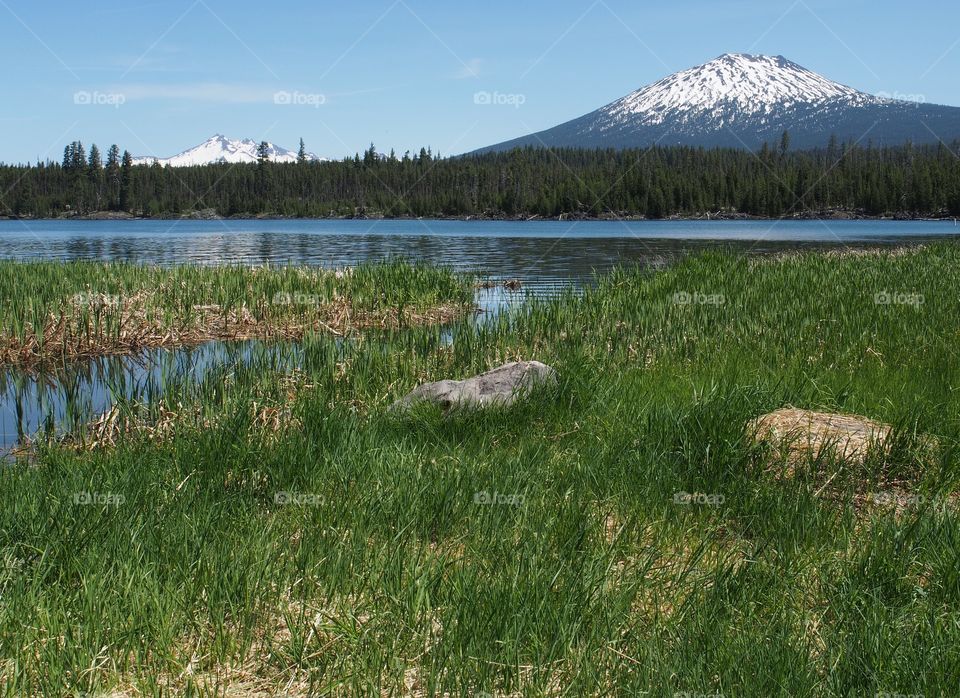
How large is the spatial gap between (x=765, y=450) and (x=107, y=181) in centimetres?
18651

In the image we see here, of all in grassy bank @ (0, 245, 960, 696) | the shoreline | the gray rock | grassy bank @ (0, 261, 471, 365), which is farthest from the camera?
the shoreline

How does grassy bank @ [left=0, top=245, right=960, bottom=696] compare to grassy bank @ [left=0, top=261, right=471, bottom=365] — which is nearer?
grassy bank @ [left=0, top=245, right=960, bottom=696]

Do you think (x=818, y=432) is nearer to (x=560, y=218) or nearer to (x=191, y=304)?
(x=191, y=304)

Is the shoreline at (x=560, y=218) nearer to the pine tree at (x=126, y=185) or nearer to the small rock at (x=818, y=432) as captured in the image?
the pine tree at (x=126, y=185)

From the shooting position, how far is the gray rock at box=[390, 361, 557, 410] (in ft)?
27.4

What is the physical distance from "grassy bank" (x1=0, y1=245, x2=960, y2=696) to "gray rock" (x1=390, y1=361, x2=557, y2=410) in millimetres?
243

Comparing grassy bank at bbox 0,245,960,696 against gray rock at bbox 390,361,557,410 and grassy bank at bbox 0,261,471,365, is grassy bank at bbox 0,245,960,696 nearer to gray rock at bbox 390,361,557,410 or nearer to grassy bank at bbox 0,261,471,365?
gray rock at bbox 390,361,557,410

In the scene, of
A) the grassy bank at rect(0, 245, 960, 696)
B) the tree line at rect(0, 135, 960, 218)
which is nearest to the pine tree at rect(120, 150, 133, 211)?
the tree line at rect(0, 135, 960, 218)

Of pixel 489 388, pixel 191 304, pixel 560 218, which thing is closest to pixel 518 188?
pixel 560 218

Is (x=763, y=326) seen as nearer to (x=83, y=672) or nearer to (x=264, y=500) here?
(x=264, y=500)

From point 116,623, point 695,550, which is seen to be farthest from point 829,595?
point 116,623

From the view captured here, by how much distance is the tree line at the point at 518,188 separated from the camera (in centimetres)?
14412

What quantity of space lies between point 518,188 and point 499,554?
559ft

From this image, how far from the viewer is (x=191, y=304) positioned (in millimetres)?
17891
